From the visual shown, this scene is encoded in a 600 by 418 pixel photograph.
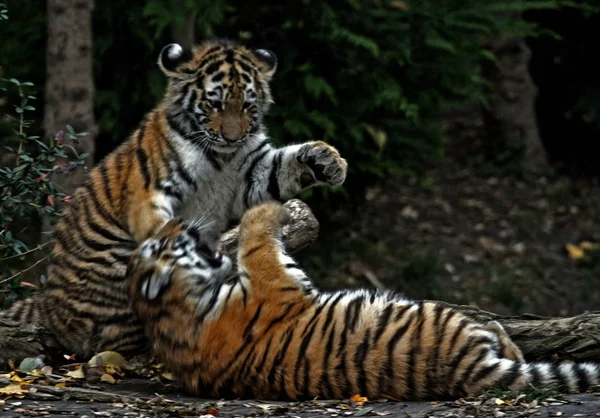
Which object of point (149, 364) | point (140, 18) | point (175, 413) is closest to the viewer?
point (175, 413)

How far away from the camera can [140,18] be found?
900 centimetres

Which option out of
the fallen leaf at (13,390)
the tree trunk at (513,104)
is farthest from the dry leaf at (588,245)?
the fallen leaf at (13,390)

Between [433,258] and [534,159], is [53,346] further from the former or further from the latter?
[534,159]

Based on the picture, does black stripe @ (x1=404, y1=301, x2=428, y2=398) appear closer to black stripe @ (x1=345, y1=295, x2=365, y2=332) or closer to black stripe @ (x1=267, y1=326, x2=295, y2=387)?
black stripe @ (x1=345, y1=295, x2=365, y2=332)

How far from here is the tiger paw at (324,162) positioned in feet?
18.7

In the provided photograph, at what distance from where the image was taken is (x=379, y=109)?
9.72m

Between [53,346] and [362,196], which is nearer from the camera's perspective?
[53,346]

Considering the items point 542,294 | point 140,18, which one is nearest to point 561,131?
point 542,294

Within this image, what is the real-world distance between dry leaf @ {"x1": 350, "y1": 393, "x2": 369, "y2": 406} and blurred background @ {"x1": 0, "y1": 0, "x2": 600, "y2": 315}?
310cm

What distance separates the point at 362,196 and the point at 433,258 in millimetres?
1025

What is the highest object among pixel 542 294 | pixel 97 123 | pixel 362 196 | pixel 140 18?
pixel 140 18

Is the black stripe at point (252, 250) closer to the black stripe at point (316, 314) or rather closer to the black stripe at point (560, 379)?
the black stripe at point (316, 314)

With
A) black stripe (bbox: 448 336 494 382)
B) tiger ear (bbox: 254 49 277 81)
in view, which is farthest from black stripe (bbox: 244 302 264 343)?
tiger ear (bbox: 254 49 277 81)

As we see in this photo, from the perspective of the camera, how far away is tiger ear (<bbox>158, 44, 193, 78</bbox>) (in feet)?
19.3
